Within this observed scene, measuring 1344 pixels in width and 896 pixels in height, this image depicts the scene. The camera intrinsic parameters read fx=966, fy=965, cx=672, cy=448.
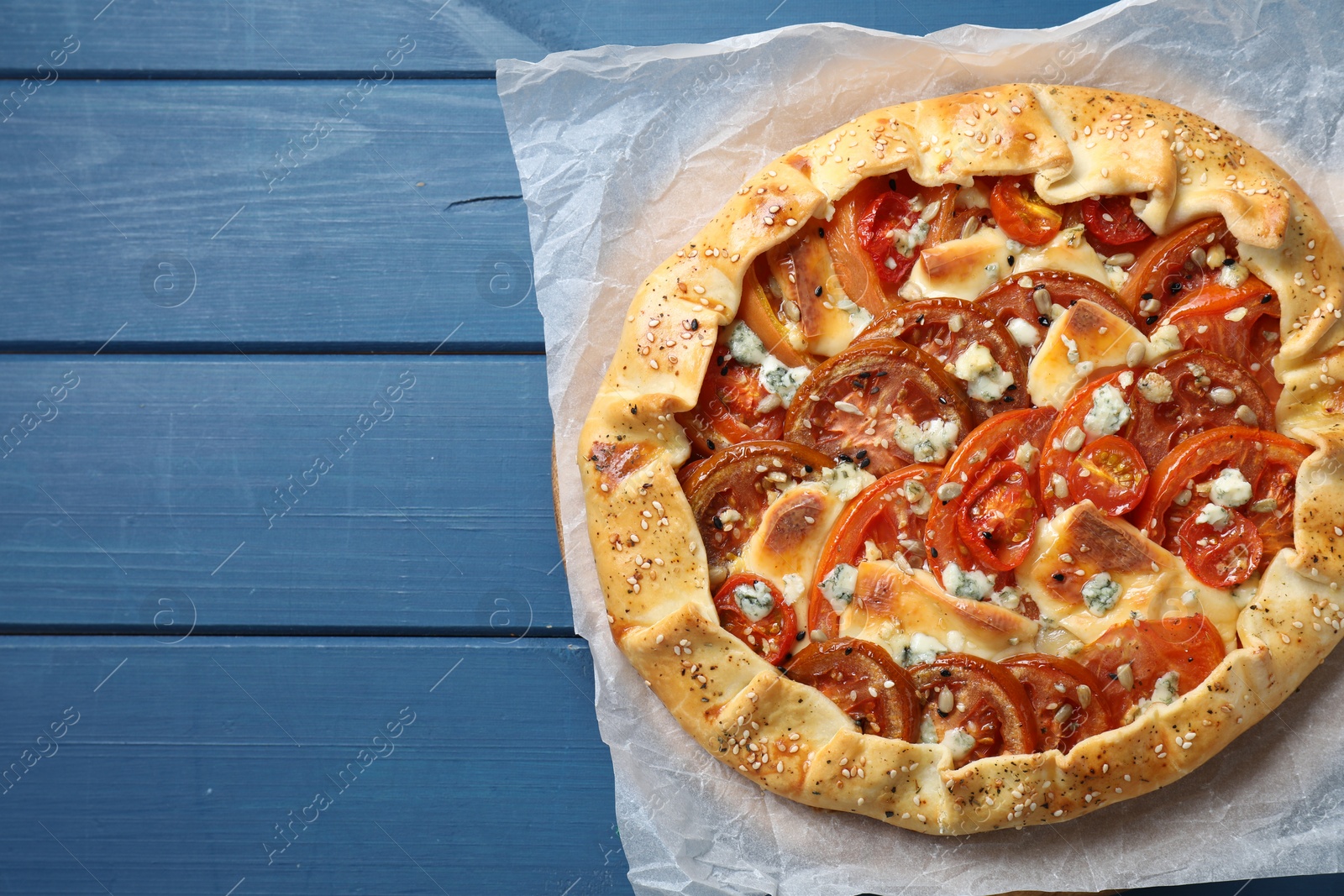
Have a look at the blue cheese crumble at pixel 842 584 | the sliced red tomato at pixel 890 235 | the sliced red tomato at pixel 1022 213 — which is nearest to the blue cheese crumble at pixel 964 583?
the blue cheese crumble at pixel 842 584

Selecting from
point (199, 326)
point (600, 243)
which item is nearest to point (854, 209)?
point (600, 243)

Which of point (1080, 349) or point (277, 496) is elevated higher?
point (1080, 349)

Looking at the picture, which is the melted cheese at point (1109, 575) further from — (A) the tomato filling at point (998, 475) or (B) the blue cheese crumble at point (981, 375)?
(B) the blue cheese crumble at point (981, 375)

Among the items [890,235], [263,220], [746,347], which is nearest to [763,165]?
[890,235]

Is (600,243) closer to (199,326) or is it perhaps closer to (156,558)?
(199,326)

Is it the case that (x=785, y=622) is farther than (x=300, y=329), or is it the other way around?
(x=300, y=329)

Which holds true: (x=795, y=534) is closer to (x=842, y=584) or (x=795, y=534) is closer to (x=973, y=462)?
(x=842, y=584)

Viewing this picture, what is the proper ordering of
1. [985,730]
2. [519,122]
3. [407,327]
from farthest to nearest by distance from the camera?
[407,327]
[519,122]
[985,730]
